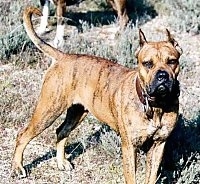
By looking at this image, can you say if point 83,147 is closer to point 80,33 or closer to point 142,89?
point 142,89

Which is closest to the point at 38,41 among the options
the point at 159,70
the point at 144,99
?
the point at 144,99

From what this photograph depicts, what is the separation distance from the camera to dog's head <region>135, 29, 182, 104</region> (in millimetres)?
4457

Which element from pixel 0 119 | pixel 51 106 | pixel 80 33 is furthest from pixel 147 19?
pixel 51 106

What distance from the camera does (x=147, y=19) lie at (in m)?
10.2

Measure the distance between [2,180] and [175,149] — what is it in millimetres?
1741

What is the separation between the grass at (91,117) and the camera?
5.83m

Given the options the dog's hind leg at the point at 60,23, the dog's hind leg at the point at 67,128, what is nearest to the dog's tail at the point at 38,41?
the dog's hind leg at the point at 67,128

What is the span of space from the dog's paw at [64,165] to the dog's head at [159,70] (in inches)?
63.8

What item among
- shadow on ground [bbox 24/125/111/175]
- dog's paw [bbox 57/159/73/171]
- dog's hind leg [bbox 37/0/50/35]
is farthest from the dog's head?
dog's hind leg [bbox 37/0/50/35]

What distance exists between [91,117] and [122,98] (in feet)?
5.92

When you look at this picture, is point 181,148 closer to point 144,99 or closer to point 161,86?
point 144,99

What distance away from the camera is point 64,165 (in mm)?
5965

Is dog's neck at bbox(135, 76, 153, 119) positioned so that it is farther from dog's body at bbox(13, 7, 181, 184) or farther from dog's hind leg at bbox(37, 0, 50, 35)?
dog's hind leg at bbox(37, 0, 50, 35)

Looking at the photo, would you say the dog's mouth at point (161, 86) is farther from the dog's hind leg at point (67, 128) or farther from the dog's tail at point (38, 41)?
the dog's hind leg at point (67, 128)
